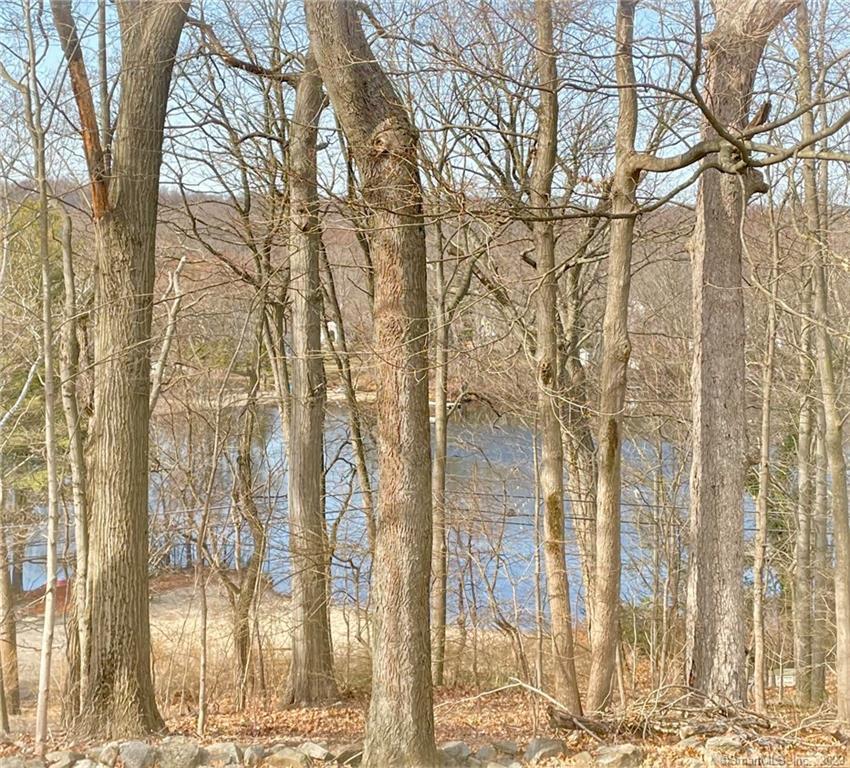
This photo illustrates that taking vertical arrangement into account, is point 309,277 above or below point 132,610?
above

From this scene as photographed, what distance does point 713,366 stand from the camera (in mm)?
7023

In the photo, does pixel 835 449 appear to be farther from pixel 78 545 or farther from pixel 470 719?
pixel 78 545

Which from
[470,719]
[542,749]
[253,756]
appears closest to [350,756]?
[253,756]

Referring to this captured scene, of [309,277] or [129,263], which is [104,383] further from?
[309,277]

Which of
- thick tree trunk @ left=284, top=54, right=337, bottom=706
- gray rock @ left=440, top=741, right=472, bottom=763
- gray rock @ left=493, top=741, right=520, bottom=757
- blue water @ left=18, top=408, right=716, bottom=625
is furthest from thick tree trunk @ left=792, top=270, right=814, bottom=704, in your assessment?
gray rock @ left=440, top=741, right=472, bottom=763

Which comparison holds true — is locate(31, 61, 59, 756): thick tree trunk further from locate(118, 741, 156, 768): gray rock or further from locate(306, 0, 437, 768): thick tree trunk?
locate(306, 0, 437, 768): thick tree trunk

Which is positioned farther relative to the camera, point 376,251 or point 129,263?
point 129,263

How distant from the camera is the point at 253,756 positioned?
5.96 meters

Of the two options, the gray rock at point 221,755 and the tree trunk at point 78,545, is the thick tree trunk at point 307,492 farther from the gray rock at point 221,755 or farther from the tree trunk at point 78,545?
the gray rock at point 221,755

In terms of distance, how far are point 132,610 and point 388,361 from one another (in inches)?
121

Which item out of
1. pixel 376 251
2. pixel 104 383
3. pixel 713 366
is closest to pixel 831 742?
pixel 713 366

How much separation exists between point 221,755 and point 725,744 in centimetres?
323

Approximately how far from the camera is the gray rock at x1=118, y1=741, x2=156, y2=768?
19.1 ft

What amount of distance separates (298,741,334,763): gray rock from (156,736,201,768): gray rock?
0.69m
